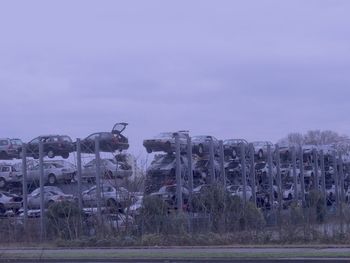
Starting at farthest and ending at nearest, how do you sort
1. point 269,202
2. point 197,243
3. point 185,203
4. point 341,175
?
point 341,175 < point 269,202 < point 185,203 < point 197,243

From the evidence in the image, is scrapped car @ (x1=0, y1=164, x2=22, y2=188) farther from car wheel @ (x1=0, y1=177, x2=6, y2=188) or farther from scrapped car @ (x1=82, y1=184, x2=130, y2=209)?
scrapped car @ (x1=82, y1=184, x2=130, y2=209)

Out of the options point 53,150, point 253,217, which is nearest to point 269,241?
point 253,217

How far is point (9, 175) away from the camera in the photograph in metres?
51.1

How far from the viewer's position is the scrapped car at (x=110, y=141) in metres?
46.0

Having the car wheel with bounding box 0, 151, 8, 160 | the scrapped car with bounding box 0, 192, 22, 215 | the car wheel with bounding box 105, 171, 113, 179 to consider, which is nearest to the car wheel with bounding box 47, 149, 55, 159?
the scrapped car with bounding box 0, 192, 22, 215

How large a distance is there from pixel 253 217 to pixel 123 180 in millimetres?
10210

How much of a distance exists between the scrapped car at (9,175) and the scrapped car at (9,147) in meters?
0.84

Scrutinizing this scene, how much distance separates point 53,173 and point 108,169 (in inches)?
244

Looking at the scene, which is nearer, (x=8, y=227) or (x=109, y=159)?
(x=8, y=227)

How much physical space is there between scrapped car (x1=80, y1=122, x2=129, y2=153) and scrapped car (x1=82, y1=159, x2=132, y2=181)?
2.62 feet

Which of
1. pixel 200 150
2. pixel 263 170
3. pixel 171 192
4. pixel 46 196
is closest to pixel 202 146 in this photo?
pixel 200 150

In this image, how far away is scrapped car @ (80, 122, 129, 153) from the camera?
46.0 m

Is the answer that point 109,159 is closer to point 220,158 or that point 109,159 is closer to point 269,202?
point 220,158

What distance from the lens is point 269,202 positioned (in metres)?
52.5
